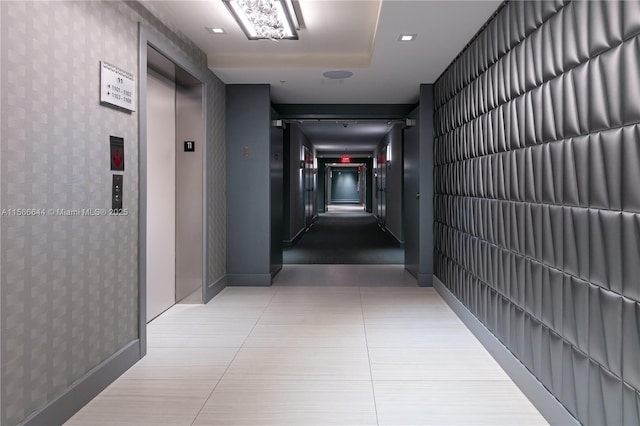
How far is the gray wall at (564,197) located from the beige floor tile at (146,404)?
2.20 meters

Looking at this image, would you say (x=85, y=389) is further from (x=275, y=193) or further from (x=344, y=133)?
(x=344, y=133)

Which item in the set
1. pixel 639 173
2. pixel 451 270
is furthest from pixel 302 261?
pixel 639 173

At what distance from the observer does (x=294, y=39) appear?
4.65m

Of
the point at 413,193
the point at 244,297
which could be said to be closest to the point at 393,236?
the point at 413,193

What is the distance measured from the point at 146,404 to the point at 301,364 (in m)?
1.15

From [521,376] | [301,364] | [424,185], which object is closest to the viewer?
[521,376]

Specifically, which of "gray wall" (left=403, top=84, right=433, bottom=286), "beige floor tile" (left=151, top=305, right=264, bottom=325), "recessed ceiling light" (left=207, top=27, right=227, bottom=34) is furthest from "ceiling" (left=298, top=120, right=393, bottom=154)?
"beige floor tile" (left=151, top=305, right=264, bottom=325)

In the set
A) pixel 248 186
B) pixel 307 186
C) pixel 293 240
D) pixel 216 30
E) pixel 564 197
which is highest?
pixel 216 30

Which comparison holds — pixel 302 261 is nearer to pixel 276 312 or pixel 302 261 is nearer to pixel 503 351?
pixel 276 312

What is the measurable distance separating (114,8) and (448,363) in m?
3.67

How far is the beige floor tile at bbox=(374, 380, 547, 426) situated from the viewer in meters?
2.57

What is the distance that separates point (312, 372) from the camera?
10.7ft

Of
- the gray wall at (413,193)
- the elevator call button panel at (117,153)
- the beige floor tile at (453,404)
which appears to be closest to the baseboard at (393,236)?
the gray wall at (413,193)

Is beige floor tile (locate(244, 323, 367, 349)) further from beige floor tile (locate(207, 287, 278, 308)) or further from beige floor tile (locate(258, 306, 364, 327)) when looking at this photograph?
beige floor tile (locate(207, 287, 278, 308))
